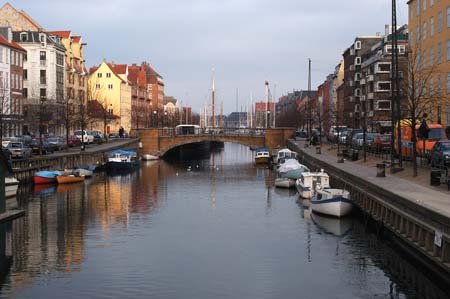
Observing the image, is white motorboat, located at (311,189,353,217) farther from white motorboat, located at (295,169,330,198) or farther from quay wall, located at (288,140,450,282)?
white motorboat, located at (295,169,330,198)

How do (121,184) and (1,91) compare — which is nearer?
(121,184)

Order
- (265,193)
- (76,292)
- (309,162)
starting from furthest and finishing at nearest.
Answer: (309,162) < (265,193) < (76,292)

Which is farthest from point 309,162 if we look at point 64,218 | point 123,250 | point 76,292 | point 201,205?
point 76,292

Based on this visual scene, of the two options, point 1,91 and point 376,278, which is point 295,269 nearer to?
point 376,278

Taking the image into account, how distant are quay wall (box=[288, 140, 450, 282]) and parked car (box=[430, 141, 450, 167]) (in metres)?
5.00

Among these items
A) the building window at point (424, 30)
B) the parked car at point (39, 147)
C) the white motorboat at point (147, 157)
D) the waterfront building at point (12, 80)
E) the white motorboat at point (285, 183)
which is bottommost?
the white motorboat at point (285, 183)

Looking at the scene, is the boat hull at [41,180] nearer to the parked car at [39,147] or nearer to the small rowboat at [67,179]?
the small rowboat at [67,179]

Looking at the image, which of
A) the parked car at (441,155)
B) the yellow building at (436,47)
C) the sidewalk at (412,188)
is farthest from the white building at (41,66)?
the parked car at (441,155)

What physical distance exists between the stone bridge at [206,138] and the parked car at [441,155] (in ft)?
210

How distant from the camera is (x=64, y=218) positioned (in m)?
46.2

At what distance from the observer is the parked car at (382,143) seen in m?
68.0

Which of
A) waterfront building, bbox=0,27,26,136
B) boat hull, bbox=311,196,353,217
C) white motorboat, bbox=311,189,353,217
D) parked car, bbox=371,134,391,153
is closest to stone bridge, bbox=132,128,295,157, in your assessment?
waterfront building, bbox=0,27,26,136

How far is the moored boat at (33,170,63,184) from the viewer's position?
65625 millimetres

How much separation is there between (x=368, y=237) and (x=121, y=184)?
37.6 meters
